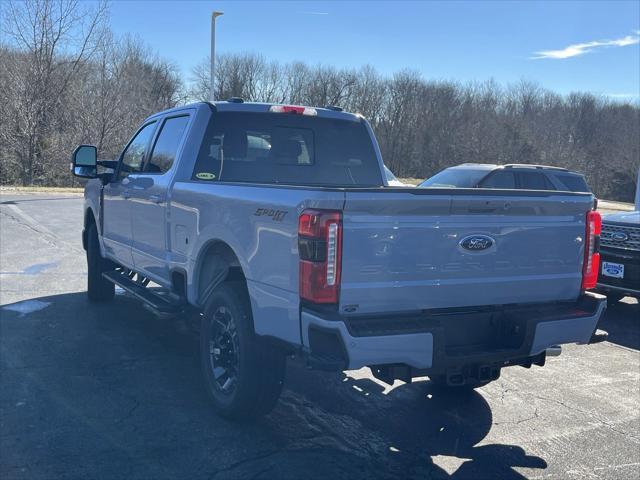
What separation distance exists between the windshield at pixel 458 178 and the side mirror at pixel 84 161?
698 cm

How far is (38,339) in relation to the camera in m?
6.16

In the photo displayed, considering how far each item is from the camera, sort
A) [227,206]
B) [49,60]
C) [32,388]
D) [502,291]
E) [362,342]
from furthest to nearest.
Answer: [49,60], [32,388], [227,206], [502,291], [362,342]

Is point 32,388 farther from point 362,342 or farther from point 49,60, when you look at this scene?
point 49,60

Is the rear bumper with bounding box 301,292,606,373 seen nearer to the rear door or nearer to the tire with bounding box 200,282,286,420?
the tire with bounding box 200,282,286,420

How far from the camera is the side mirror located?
708cm

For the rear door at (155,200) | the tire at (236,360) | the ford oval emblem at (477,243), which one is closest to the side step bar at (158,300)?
the rear door at (155,200)

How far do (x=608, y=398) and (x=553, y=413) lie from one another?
769mm

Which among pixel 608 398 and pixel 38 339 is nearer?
pixel 608 398

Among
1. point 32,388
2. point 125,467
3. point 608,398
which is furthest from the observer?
point 608,398

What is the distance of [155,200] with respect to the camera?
571 centimetres

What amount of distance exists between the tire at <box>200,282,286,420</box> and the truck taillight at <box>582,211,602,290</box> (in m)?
2.12

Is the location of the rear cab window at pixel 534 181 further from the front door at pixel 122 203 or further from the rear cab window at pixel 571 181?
the front door at pixel 122 203

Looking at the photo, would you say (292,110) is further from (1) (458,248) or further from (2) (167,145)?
(1) (458,248)

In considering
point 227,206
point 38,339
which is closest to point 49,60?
point 38,339
